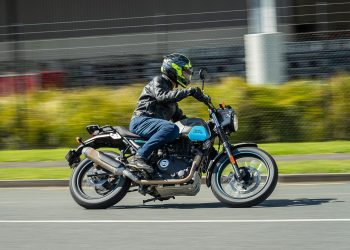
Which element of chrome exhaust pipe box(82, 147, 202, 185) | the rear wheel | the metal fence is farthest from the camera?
the metal fence

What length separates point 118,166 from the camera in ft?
33.0

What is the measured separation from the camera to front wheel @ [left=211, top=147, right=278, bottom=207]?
378 inches

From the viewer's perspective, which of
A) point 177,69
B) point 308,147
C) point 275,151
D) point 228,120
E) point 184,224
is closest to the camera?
point 184,224

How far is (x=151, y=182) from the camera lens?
32.2 feet

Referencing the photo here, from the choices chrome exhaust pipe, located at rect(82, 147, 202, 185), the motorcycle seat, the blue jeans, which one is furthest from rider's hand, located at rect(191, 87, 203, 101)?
the motorcycle seat

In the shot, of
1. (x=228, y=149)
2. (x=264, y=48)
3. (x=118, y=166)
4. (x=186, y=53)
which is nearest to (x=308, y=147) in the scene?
(x=264, y=48)

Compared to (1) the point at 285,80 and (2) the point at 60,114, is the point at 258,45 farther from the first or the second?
(2) the point at 60,114

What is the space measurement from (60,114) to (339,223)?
10.5 meters

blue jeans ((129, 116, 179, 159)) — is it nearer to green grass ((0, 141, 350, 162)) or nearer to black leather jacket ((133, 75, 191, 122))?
black leather jacket ((133, 75, 191, 122))

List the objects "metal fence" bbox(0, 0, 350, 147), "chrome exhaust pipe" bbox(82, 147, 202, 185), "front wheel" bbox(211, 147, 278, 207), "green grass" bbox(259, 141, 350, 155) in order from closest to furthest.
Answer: "front wheel" bbox(211, 147, 278, 207), "chrome exhaust pipe" bbox(82, 147, 202, 185), "green grass" bbox(259, 141, 350, 155), "metal fence" bbox(0, 0, 350, 147)

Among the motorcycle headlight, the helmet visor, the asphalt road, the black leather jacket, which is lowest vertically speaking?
the asphalt road

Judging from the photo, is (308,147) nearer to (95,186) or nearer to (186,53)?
(186,53)

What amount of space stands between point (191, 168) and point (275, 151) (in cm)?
619

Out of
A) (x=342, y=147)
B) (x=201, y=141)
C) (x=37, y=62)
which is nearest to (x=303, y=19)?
(x=37, y=62)
